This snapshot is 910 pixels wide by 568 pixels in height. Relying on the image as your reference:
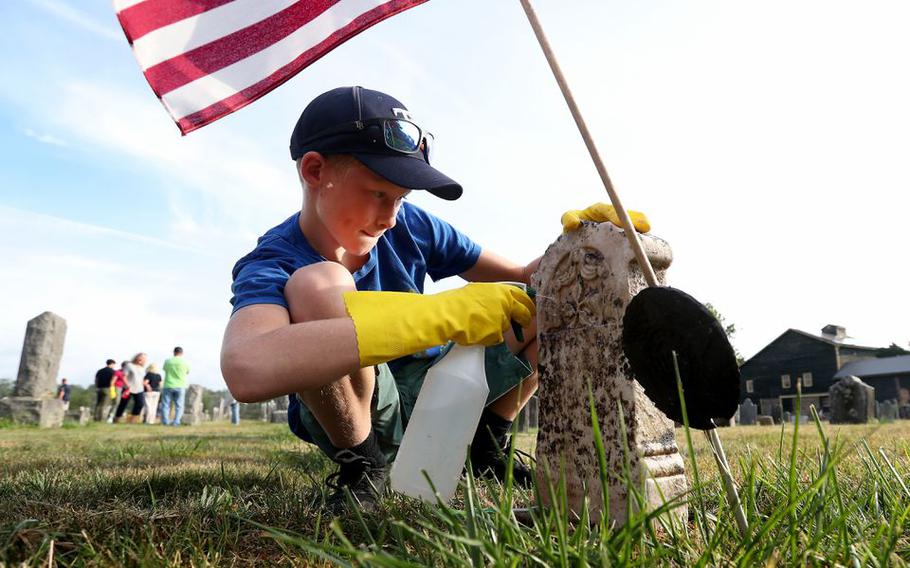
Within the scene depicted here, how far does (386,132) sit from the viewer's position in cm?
215

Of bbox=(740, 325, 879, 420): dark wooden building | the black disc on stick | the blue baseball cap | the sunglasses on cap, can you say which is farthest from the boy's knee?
bbox=(740, 325, 879, 420): dark wooden building

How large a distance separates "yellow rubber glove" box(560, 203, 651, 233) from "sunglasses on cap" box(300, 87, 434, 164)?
27.4 inches

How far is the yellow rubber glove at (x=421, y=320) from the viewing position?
1.63 meters

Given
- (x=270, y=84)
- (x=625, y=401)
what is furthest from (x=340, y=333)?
(x=270, y=84)

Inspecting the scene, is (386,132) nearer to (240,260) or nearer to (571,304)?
(240,260)

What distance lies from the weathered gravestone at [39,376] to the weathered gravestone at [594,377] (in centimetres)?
1305

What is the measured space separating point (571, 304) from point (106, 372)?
1590 centimetres

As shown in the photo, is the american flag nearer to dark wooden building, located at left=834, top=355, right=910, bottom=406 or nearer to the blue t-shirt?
the blue t-shirt

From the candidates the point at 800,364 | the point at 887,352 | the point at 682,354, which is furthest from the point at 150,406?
the point at 887,352

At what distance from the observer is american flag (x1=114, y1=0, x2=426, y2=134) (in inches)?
81.0

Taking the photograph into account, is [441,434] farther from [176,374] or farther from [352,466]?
[176,374]

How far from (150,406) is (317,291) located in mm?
17514

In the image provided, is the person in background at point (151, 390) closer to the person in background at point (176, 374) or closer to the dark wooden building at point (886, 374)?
the person in background at point (176, 374)

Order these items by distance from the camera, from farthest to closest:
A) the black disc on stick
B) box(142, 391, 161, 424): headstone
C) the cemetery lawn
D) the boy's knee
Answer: box(142, 391, 161, 424): headstone
the boy's knee
the black disc on stick
the cemetery lawn
